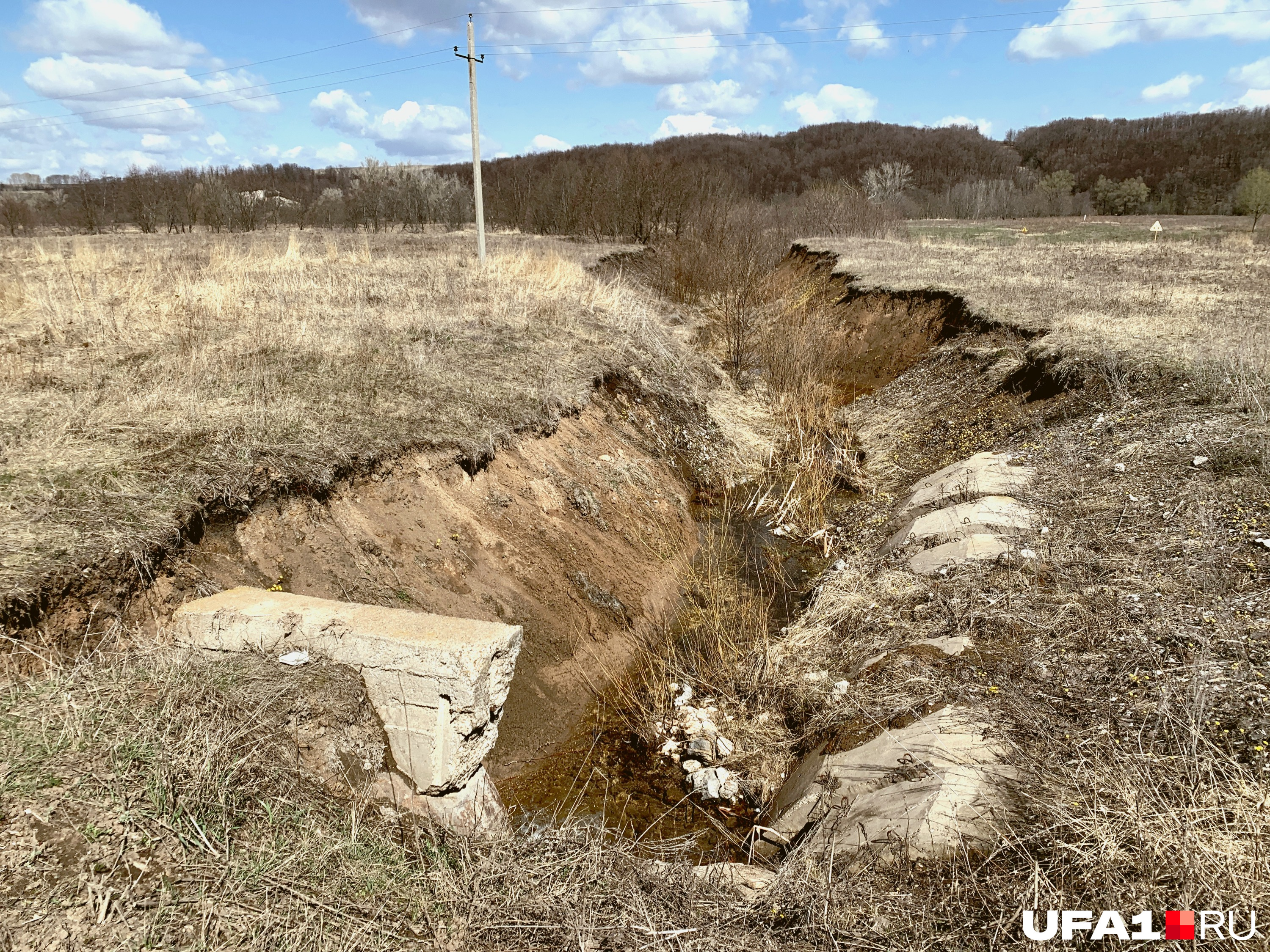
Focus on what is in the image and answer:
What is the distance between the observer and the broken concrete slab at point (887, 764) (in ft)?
11.7

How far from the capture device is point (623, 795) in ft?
15.8

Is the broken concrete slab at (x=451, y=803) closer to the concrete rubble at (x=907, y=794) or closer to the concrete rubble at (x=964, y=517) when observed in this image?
the concrete rubble at (x=907, y=794)

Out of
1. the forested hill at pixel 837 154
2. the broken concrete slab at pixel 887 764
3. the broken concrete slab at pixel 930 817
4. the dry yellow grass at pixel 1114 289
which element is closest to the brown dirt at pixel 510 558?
the broken concrete slab at pixel 887 764

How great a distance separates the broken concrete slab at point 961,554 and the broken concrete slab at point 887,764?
6.44 ft

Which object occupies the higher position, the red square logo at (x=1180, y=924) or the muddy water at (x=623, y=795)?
the red square logo at (x=1180, y=924)

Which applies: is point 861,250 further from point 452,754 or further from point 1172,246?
point 452,754

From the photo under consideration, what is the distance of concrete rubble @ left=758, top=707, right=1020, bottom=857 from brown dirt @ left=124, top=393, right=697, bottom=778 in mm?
1984

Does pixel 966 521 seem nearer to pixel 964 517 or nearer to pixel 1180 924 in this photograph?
pixel 964 517

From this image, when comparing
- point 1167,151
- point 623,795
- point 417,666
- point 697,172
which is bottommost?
point 623,795

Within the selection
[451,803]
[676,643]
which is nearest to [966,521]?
[676,643]

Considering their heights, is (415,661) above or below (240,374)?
below

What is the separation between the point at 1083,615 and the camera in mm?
4531

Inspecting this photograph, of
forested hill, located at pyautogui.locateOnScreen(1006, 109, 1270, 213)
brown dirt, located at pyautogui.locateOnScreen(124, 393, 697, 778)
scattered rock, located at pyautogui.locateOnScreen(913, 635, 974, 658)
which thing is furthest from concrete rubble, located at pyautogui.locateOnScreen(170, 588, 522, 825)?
forested hill, located at pyautogui.locateOnScreen(1006, 109, 1270, 213)

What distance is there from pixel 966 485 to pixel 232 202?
115 feet
